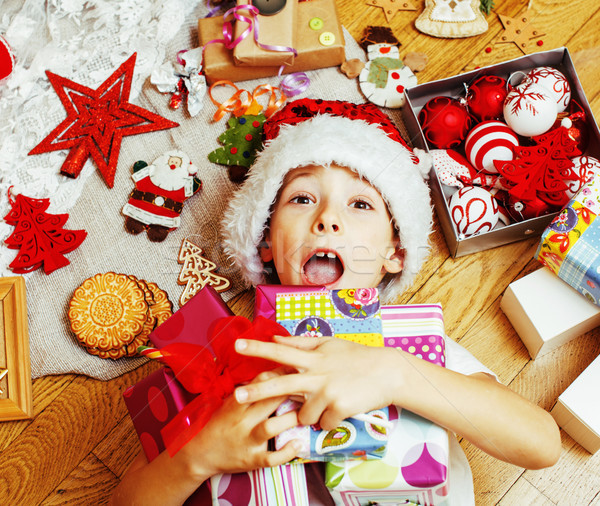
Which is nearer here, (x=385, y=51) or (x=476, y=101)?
(x=476, y=101)

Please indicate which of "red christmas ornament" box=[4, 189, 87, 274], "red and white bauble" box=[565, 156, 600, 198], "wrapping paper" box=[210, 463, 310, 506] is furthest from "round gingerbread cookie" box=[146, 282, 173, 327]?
"red and white bauble" box=[565, 156, 600, 198]

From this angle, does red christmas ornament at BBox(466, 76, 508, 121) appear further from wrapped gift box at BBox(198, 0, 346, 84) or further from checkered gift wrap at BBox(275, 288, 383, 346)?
checkered gift wrap at BBox(275, 288, 383, 346)

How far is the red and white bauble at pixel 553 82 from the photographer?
3.49ft

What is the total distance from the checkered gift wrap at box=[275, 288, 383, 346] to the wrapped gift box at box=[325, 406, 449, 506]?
0.44 ft

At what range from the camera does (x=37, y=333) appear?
110cm

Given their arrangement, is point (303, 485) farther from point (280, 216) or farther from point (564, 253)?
point (564, 253)

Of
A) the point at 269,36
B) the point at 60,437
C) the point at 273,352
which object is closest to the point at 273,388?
the point at 273,352

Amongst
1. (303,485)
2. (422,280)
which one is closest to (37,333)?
(303,485)

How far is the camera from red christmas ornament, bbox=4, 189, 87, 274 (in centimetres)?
112

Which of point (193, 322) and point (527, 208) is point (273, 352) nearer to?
point (193, 322)

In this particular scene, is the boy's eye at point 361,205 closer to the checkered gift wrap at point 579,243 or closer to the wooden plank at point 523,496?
the checkered gift wrap at point 579,243

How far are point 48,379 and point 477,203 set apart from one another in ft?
3.06

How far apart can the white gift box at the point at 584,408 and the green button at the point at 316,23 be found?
0.89 m

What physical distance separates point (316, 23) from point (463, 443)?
0.94 metres
